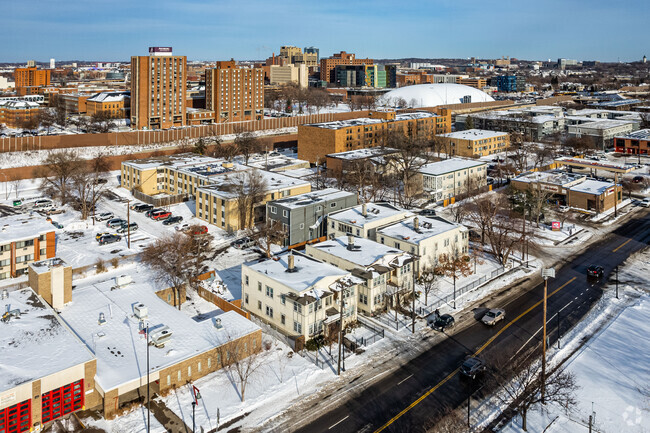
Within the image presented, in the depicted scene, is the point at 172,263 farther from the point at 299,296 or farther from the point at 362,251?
the point at 362,251

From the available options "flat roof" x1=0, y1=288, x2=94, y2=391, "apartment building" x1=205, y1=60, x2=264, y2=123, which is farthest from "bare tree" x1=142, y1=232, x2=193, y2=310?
"apartment building" x1=205, y1=60, x2=264, y2=123

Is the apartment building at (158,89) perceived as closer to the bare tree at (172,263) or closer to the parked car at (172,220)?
the parked car at (172,220)

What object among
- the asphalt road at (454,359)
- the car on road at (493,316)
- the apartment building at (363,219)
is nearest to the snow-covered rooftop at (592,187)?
the asphalt road at (454,359)

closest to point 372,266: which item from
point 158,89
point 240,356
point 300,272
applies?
point 300,272

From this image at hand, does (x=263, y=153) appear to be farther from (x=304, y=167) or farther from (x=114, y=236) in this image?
(x=114, y=236)

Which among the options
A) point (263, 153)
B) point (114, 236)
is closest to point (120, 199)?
point (114, 236)

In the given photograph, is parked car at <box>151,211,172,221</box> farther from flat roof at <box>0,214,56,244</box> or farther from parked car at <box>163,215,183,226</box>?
flat roof at <box>0,214,56,244</box>
